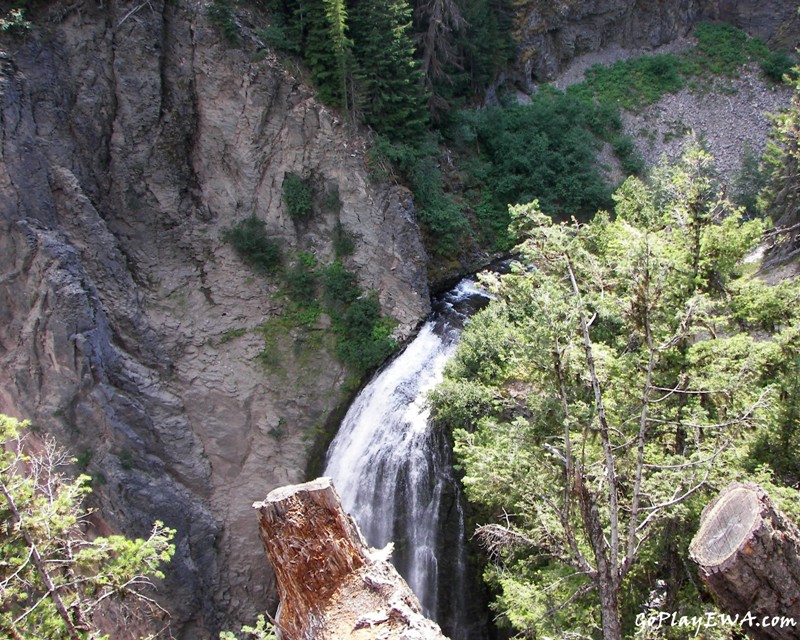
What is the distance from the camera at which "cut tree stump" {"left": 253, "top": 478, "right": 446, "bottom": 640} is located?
551 cm

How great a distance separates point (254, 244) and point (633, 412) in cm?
1608

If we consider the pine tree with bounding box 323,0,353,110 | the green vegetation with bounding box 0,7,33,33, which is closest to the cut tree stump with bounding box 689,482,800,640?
the pine tree with bounding box 323,0,353,110

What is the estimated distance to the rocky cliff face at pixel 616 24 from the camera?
32.3 meters

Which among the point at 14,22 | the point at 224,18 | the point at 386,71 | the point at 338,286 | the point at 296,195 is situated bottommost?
the point at 338,286

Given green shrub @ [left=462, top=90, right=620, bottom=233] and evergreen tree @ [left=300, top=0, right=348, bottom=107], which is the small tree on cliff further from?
green shrub @ [left=462, top=90, right=620, bottom=233]

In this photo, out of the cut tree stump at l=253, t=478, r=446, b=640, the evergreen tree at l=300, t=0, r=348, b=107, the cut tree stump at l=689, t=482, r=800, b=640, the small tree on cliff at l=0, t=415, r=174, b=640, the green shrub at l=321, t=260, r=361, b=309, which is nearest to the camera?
the cut tree stump at l=689, t=482, r=800, b=640

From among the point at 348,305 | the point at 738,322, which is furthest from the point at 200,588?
the point at 738,322

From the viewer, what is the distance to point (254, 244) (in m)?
21.7

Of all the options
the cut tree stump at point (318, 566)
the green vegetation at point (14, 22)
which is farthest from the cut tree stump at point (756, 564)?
the green vegetation at point (14, 22)

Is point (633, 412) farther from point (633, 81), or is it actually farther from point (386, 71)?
point (633, 81)

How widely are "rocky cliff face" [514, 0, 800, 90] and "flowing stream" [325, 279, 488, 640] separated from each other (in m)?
20.7

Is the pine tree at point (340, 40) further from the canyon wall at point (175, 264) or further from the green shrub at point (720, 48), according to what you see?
the green shrub at point (720, 48)

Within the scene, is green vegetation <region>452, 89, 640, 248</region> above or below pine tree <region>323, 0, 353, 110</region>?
below

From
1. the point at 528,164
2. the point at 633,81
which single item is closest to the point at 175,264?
the point at 528,164
